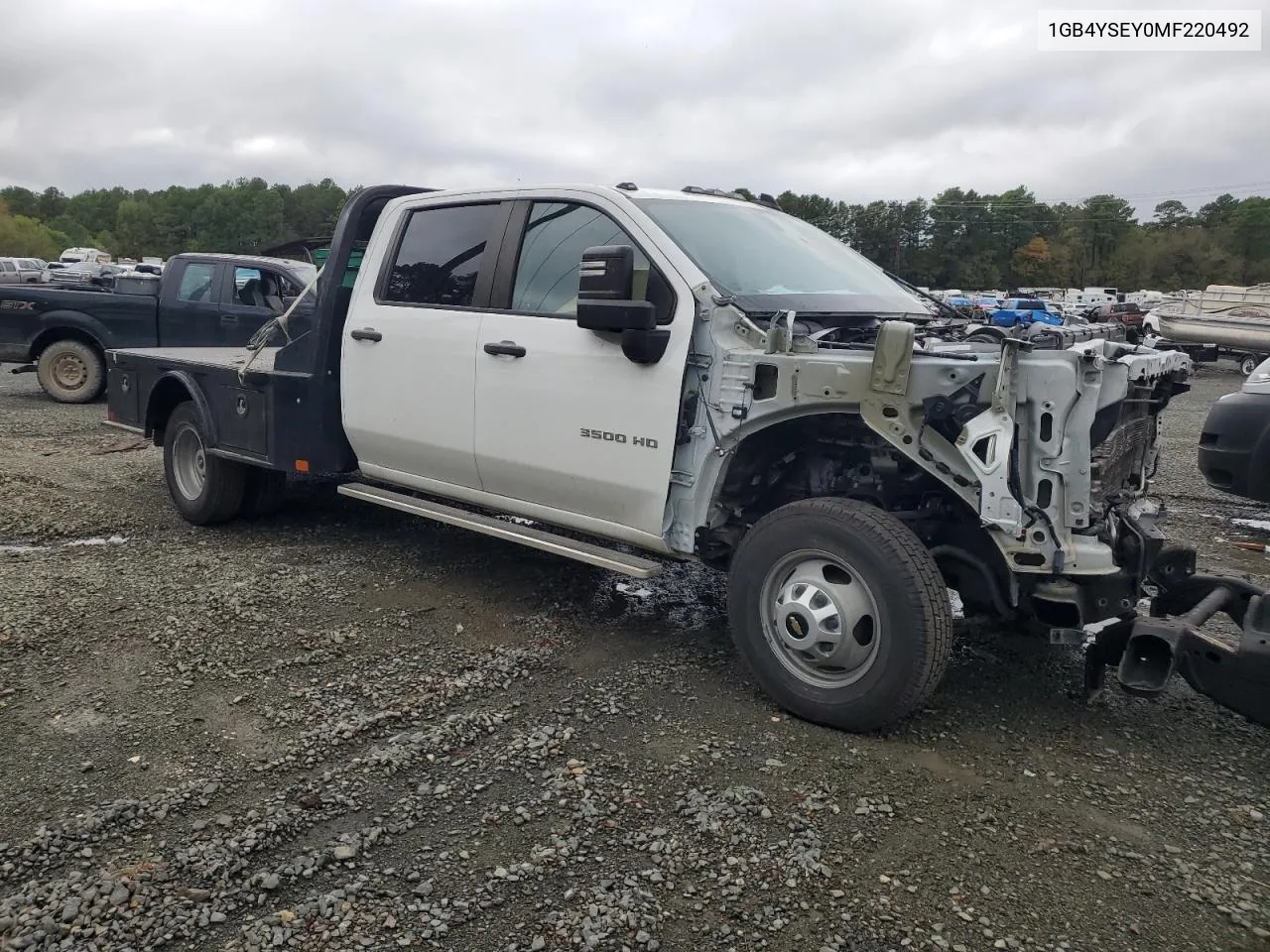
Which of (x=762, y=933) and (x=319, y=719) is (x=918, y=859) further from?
(x=319, y=719)

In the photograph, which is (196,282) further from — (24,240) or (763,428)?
(24,240)

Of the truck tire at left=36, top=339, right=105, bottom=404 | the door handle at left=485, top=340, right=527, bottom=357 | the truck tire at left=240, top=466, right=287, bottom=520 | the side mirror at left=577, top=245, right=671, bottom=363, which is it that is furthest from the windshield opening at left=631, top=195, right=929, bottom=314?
the truck tire at left=36, top=339, right=105, bottom=404

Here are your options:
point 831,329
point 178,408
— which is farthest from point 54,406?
point 831,329

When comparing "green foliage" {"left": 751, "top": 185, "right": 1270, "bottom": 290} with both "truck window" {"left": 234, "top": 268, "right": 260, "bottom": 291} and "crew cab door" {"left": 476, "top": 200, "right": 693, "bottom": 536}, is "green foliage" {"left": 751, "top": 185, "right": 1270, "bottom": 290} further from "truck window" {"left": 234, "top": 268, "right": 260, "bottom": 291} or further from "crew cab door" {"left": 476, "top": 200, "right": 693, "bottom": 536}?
"crew cab door" {"left": 476, "top": 200, "right": 693, "bottom": 536}

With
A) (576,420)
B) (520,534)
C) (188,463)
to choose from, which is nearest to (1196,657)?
(576,420)

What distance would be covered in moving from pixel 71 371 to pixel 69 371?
0.02 metres

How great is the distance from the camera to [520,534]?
4633mm

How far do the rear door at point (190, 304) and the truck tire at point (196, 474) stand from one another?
5.00 metres

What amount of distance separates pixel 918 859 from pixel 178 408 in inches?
220

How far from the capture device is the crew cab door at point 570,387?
13.3 feet

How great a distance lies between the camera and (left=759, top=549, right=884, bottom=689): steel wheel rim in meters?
3.56

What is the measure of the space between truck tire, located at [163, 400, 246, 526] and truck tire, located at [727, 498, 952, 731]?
3.86 metres

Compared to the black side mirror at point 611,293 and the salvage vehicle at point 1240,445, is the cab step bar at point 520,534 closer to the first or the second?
the black side mirror at point 611,293

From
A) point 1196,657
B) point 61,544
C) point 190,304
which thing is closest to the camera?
point 1196,657
